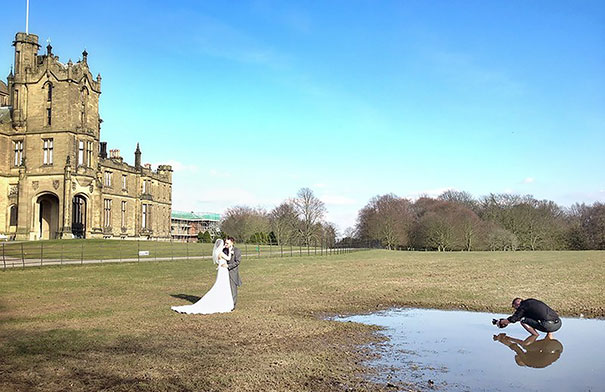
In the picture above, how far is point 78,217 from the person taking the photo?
176 feet

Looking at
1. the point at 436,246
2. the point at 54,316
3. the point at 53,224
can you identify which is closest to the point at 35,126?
the point at 53,224

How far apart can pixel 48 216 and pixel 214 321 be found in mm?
49053

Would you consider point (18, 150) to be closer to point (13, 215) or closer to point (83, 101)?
point (13, 215)

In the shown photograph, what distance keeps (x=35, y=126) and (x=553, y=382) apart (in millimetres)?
55991

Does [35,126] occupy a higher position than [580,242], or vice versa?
[35,126]

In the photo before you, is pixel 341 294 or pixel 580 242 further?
pixel 580 242

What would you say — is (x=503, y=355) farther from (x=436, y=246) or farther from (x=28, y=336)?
(x=436, y=246)

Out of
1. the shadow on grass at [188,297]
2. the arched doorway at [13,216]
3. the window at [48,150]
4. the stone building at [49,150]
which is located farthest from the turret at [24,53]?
the shadow on grass at [188,297]

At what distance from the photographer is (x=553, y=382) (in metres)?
8.23

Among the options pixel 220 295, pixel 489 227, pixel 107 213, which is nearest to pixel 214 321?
pixel 220 295

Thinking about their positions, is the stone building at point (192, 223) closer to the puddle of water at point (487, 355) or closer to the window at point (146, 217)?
the window at point (146, 217)

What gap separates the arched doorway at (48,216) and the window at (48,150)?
150 inches

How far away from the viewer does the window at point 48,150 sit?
51938 mm

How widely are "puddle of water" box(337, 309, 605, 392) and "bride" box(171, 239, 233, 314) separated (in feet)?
11.4
